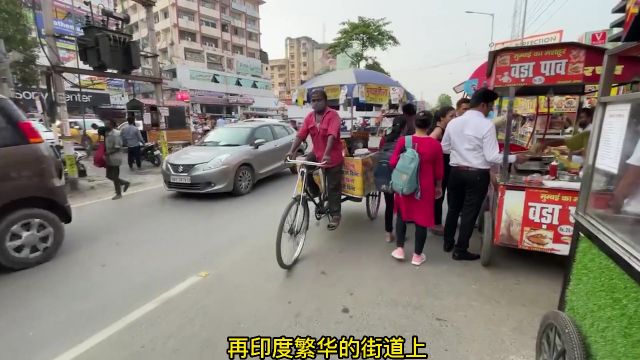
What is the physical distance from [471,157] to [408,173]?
27.2 inches

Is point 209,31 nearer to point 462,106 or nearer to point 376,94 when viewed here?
point 376,94

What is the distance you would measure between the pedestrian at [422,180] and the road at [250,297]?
1.62 feet

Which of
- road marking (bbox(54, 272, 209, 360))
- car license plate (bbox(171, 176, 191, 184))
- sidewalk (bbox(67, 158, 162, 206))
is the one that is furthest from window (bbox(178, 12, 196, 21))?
road marking (bbox(54, 272, 209, 360))

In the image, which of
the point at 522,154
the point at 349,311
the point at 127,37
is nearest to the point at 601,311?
the point at 349,311

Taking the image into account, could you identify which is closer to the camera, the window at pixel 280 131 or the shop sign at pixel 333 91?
the shop sign at pixel 333 91

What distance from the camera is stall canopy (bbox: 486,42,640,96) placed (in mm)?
3055

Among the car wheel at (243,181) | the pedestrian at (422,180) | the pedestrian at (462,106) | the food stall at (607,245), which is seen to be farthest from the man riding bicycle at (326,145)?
the car wheel at (243,181)

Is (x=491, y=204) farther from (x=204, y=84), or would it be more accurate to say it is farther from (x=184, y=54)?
(x=184, y=54)

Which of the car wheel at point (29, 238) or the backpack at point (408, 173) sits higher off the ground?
the backpack at point (408, 173)

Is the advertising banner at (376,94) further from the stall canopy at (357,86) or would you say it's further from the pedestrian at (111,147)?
the pedestrian at (111,147)

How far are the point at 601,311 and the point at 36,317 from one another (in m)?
3.93

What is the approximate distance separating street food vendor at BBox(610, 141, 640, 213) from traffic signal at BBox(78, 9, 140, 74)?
8.49 meters

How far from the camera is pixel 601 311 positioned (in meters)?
1.60

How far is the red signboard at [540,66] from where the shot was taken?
10.1 feet
